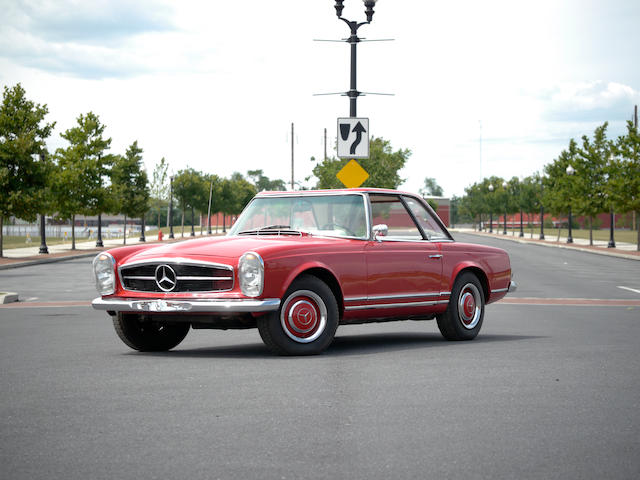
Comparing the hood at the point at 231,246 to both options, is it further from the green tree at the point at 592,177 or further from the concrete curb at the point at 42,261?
the green tree at the point at 592,177

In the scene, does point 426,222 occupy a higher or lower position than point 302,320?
higher

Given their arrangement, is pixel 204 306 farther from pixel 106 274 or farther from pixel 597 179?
pixel 597 179

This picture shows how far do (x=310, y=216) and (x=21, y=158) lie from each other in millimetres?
32671

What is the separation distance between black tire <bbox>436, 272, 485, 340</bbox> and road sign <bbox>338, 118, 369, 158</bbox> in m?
10.1

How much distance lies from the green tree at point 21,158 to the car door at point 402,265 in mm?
31457

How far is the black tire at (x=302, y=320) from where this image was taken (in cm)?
862

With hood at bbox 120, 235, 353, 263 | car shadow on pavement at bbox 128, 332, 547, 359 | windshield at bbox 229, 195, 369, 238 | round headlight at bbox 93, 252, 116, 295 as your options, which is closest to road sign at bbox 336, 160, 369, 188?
car shadow on pavement at bbox 128, 332, 547, 359

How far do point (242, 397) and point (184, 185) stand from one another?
86.8m

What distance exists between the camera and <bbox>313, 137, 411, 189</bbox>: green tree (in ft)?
181

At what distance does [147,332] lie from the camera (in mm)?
9625

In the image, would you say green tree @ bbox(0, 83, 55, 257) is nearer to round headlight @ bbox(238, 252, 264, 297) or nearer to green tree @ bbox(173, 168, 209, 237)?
round headlight @ bbox(238, 252, 264, 297)

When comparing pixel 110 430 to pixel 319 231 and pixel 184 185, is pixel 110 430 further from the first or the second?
pixel 184 185

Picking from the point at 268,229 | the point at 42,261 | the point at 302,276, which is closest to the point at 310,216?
the point at 268,229

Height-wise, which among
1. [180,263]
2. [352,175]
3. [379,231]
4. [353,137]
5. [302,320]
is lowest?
[302,320]
